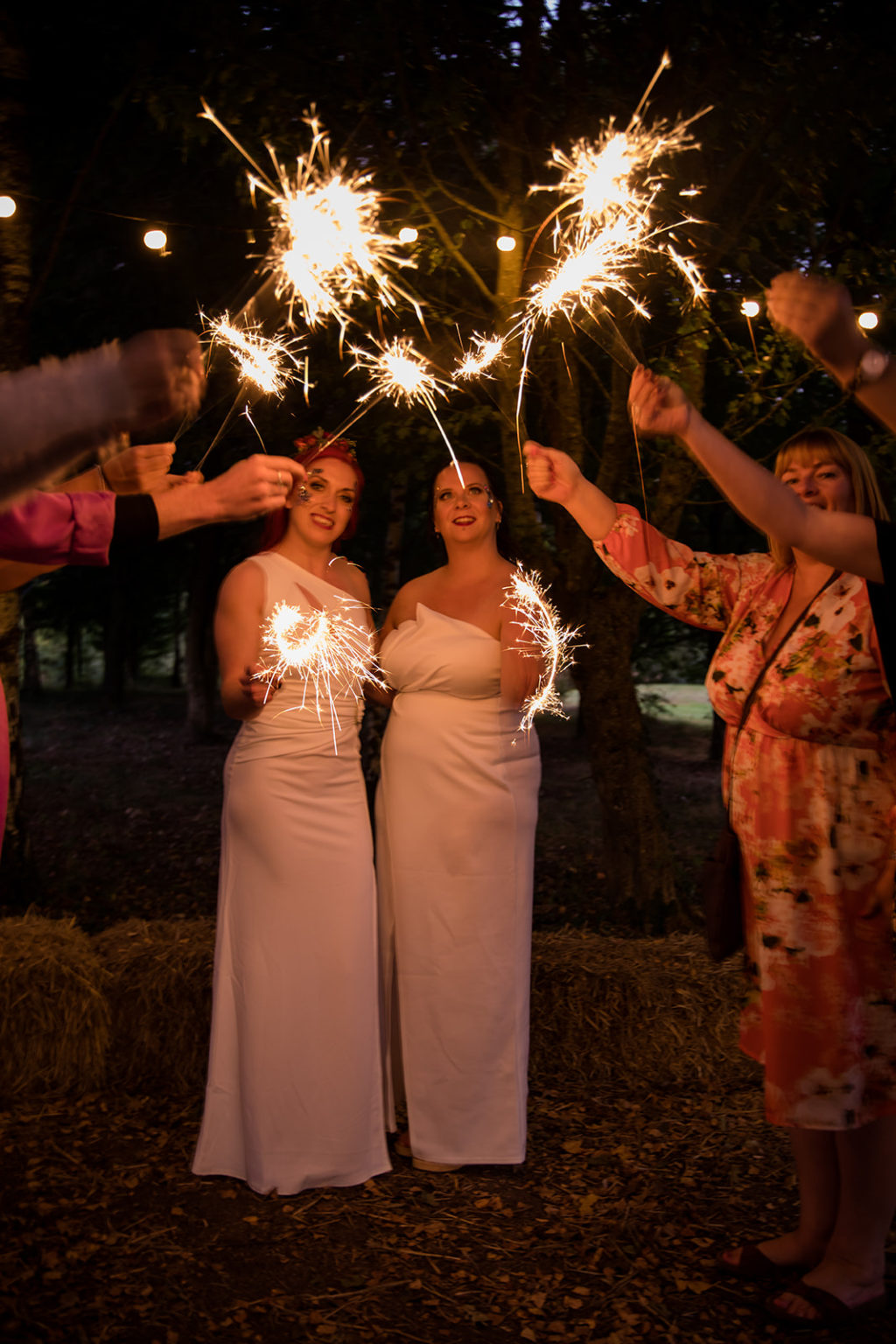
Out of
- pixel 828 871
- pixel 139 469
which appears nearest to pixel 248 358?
pixel 139 469

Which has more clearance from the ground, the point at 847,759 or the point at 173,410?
the point at 173,410

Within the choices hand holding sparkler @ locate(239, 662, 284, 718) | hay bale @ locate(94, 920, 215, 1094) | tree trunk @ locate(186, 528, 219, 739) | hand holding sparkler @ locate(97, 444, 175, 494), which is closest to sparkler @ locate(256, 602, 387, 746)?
hand holding sparkler @ locate(239, 662, 284, 718)

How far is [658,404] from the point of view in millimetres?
3008

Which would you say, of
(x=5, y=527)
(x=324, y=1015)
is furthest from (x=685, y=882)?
(x=5, y=527)

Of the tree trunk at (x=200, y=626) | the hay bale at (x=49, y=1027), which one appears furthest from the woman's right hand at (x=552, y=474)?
the tree trunk at (x=200, y=626)

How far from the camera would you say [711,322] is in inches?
227

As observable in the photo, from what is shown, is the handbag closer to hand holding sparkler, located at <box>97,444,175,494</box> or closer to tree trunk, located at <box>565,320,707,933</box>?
hand holding sparkler, located at <box>97,444,175,494</box>

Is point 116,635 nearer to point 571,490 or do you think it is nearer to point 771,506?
point 571,490

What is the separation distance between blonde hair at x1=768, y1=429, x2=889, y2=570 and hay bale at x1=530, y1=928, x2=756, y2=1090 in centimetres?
258

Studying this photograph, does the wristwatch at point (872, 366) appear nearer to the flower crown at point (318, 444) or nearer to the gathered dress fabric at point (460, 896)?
the gathered dress fabric at point (460, 896)

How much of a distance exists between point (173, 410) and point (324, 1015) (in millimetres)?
2544

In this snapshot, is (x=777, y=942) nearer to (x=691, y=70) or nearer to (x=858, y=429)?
(x=691, y=70)

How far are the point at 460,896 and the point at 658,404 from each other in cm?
213

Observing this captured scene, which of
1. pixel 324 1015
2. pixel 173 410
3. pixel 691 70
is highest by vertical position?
pixel 691 70
